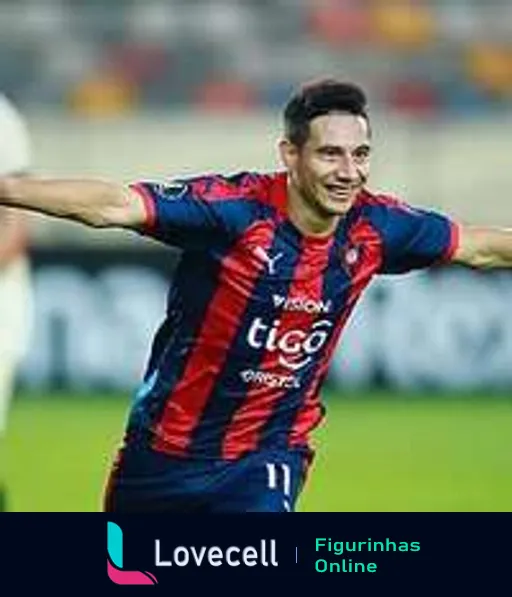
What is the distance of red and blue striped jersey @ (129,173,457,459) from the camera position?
595 cm

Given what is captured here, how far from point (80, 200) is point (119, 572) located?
93 centimetres

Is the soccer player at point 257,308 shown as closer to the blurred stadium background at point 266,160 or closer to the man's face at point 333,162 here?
the man's face at point 333,162

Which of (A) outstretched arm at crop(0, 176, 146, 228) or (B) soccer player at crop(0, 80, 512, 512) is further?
(B) soccer player at crop(0, 80, 512, 512)

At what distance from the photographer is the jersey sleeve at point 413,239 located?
241 inches

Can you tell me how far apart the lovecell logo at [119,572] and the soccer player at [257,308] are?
0.43m

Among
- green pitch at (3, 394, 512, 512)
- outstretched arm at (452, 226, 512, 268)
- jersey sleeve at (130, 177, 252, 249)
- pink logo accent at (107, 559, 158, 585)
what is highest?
jersey sleeve at (130, 177, 252, 249)

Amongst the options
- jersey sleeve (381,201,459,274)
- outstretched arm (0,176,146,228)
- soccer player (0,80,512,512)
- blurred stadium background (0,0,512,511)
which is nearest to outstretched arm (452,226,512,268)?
jersey sleeve (381,201,459,274)

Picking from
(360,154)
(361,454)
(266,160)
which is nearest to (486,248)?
(360,154)

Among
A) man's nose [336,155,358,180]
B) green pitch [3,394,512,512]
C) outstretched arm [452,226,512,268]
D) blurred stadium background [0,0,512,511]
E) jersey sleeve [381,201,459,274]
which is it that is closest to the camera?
man's nose [336,155,358,180]

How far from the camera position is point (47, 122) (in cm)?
1538

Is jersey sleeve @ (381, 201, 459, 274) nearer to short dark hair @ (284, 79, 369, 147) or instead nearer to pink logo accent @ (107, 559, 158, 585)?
short dark hair @ (284, 79, 369, 147)

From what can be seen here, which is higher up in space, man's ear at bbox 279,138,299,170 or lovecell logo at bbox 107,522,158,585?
man's ear at bbox 279,138,299,170

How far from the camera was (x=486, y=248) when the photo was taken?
6336 millimetres

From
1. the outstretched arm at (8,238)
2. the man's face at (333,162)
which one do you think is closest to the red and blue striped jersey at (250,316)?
the man's face at (333,162)
